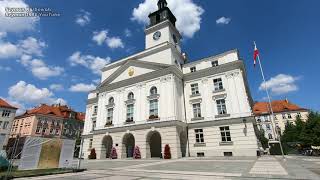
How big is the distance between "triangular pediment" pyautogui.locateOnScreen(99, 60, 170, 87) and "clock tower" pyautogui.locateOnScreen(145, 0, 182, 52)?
6744mm

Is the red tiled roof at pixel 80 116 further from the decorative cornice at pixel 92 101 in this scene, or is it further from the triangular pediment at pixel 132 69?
the triangular pediment at pixel 132 69

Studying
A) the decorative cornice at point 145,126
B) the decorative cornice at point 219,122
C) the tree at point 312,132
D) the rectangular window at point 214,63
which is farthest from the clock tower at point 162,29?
the tree at point 312,132

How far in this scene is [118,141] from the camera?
31297mm

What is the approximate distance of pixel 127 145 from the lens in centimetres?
3306

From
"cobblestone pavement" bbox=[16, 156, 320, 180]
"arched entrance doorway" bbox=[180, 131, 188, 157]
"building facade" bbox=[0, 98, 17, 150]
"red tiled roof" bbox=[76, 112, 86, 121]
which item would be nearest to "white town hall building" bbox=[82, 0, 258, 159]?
"arched entrance doorway" bbox=[180, 131, 188, 157]

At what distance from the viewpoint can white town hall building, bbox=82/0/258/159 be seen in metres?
27.1

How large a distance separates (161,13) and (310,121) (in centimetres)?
3487

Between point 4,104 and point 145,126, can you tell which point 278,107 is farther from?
point 4,104

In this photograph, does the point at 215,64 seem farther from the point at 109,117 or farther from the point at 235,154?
the point at 109,117

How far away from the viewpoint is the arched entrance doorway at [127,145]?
1224 inches

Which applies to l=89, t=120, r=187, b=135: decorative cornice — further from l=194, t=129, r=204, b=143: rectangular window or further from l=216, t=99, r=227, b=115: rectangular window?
l=216, t=99, r=227, b=115: rectangular window

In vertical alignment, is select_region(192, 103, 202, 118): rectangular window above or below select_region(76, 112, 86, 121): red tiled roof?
below

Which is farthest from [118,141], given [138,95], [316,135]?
[316,135]

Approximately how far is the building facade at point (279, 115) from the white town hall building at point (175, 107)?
4419 centimetres
